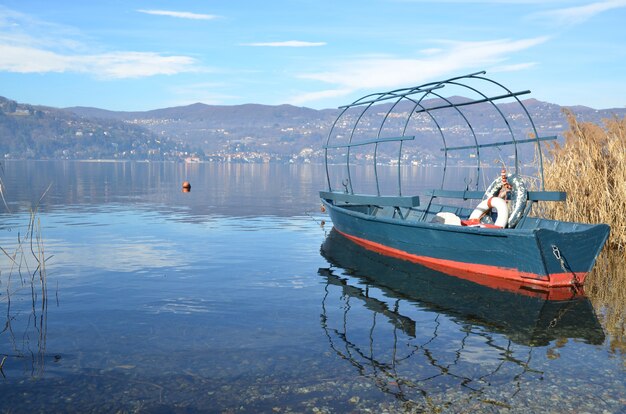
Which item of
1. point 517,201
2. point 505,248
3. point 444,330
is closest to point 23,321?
point 444,330

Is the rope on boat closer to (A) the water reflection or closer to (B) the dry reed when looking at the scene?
(B) the dry reed

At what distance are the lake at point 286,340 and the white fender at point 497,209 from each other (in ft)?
7.85

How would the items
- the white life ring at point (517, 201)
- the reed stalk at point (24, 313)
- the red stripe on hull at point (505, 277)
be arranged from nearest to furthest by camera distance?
the reed stalk at point (24, 313) → the red stripe on hull at point (505, 277) → the white life ring at point (517, 201)

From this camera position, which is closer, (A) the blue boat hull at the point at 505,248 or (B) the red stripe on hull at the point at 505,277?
(A) the blue boat hull at the point at 505,248

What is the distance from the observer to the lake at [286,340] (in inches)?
265

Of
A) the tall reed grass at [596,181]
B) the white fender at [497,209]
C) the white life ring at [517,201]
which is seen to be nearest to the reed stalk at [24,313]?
the white fender at [497,209]

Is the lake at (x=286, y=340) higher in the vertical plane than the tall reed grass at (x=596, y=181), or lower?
lower

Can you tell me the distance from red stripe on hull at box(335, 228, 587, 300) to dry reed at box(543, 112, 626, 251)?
13.3ft

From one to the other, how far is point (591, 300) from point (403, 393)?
6.58 m

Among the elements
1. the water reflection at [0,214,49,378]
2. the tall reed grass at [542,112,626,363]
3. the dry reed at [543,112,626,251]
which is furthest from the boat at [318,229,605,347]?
the water reflection at [0,214,49,378]

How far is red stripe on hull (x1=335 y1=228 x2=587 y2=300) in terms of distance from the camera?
484 inches

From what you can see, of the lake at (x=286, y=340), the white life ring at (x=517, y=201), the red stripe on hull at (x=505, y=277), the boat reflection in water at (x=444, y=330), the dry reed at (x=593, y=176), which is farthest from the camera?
the dry reed at (x=593, y=176)

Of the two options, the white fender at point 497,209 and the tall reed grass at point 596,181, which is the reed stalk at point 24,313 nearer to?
the white fender at point 497,209

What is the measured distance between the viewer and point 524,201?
48.3ft
